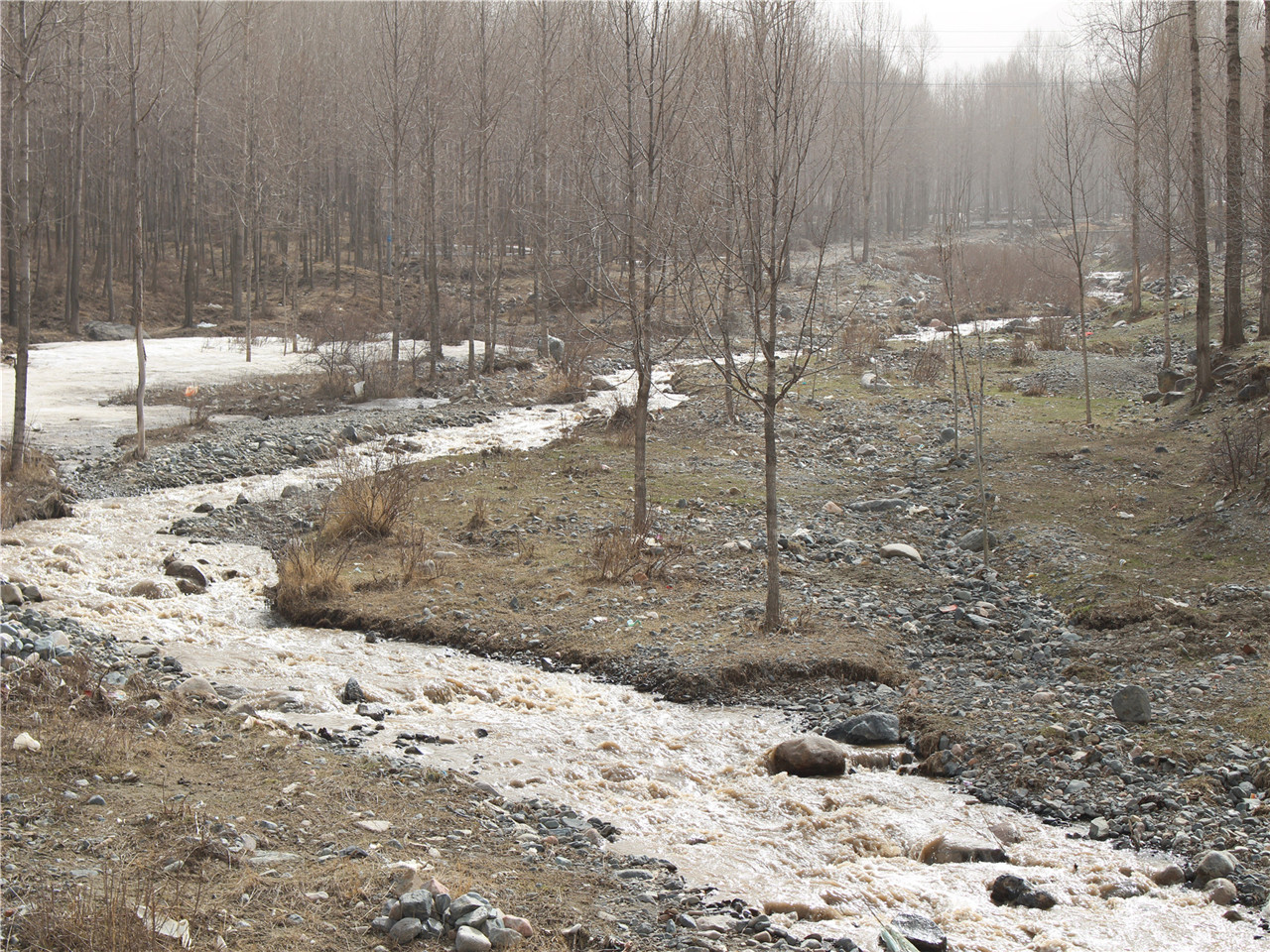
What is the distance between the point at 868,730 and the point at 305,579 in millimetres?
5191

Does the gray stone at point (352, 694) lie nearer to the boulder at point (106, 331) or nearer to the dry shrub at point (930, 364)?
the dry shrub at point (930, 364)

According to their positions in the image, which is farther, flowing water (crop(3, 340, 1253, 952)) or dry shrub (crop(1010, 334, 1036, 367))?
dry shrub (crop(1010, 334, 1036, 367))

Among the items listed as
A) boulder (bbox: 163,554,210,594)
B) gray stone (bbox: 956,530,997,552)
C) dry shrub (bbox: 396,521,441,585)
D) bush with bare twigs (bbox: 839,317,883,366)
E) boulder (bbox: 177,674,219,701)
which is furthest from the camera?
bush with bare twigs (bbox: 839,317,883,366)

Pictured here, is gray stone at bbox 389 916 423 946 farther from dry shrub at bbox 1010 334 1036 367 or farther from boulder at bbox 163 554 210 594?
dry shrub at bbox 1010 334 1036 367

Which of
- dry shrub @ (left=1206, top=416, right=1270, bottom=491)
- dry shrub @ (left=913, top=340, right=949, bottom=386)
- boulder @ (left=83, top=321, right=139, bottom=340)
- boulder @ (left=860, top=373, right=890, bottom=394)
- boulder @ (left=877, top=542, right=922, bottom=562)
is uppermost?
boulder @ (left=83, top=321, right=139, bottom=340)

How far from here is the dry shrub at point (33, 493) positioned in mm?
10775

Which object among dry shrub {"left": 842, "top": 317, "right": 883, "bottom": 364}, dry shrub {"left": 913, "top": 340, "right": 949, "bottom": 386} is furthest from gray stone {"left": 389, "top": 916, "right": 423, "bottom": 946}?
dry shrub {"left": 842, "top": 317, "right": 883, "bottom": 364}

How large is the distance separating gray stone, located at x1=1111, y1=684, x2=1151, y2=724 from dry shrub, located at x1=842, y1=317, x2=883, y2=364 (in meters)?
16.2

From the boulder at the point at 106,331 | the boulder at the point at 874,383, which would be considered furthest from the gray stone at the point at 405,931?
the boulder at the point at 106,331

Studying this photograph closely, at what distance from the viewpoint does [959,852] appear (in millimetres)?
4824

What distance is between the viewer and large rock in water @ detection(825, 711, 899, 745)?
618 centimetres

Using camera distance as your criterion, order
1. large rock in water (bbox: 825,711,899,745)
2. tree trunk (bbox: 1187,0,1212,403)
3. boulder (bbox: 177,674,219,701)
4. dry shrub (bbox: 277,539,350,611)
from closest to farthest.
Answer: large rock in water (bbox: 825,711,899,745) → boulder (bbox: 177,674,219,701) → dry shrub (bbox: 277,539,350,611) → tree trunk (bbox: 1187,0,1212,403)

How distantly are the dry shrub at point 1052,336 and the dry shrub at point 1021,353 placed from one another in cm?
35

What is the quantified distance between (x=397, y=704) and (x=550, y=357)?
19.6 meters
